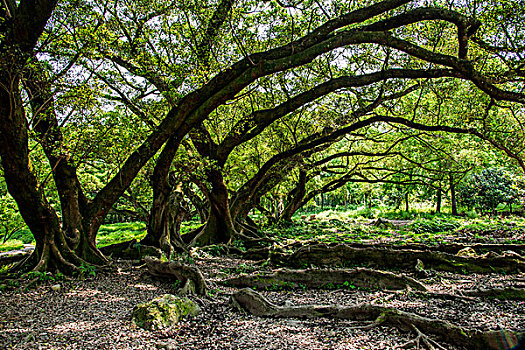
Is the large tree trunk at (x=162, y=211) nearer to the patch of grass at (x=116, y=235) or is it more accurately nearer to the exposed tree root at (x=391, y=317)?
the patch of grass at (x=116, y=235)

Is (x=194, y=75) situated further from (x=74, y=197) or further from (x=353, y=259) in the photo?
(x=353, y=259)

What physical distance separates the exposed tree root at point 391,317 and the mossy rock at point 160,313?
36.0 inches

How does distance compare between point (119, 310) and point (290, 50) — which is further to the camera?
point (290, 50)

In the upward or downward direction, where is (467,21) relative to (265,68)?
upward

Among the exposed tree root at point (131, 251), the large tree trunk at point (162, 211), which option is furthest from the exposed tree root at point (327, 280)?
the large tree trunk at point (162, 211)

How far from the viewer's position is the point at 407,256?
24.6 ft

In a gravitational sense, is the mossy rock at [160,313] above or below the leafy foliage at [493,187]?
below

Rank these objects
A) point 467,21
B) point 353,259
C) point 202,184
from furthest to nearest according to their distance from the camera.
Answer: point 202,184, point 353,259, point 467,21

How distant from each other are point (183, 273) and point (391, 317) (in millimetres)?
3911

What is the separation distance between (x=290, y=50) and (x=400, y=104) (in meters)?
7.14

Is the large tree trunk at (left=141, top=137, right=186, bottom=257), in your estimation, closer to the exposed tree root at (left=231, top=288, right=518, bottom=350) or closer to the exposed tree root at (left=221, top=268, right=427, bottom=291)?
the exposed tree root at (left=221, top=268, right=427, bottom=291)

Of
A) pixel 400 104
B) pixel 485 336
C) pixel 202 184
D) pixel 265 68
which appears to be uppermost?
pixel 400 104

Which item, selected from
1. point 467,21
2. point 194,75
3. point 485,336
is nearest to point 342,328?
point 485,336

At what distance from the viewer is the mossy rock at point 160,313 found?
4.16 m
